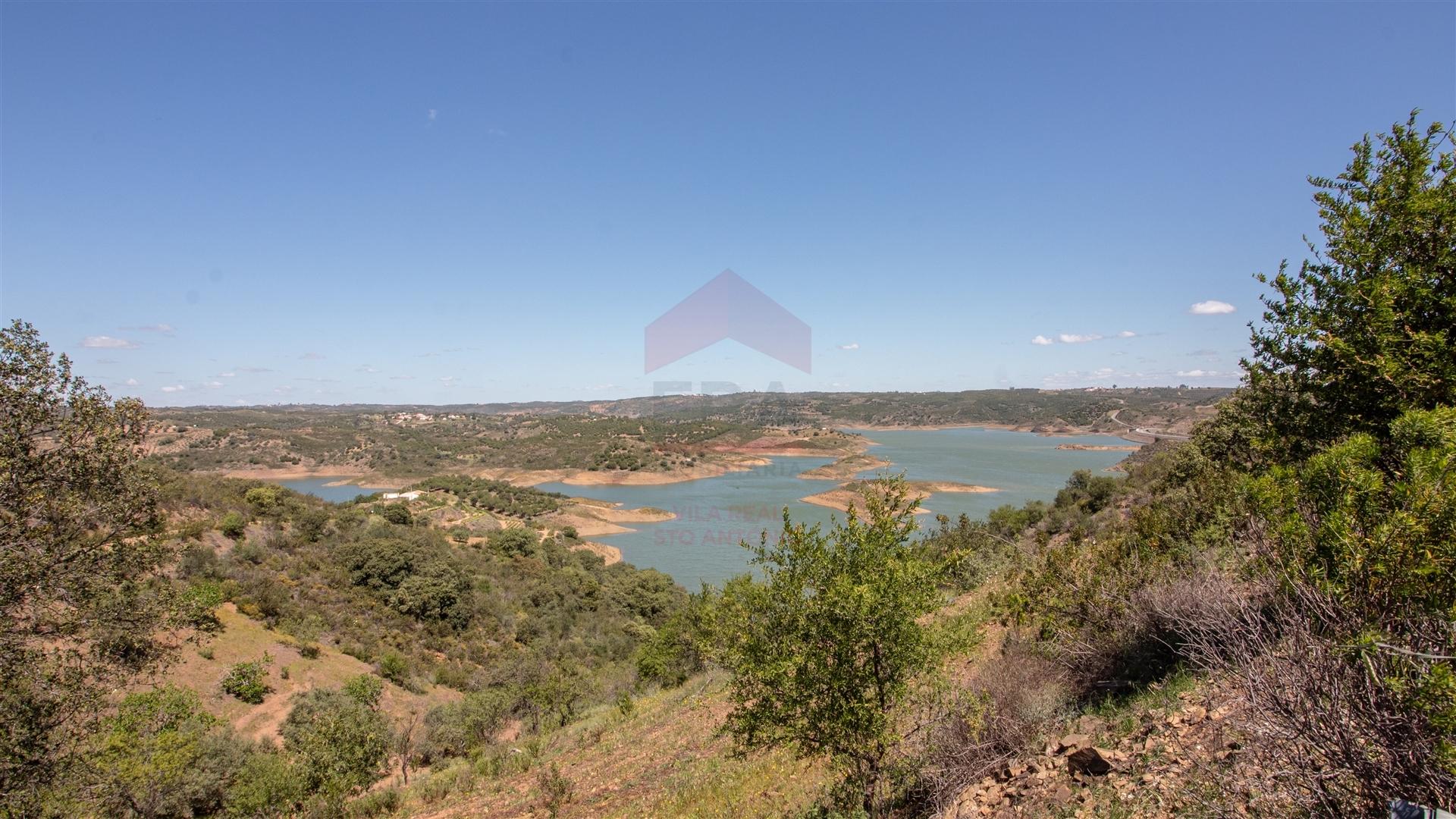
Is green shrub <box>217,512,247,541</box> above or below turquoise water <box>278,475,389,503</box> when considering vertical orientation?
above

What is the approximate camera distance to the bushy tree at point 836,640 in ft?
17.1

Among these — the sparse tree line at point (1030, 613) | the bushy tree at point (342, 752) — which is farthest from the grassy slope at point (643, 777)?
the bushy tree at point (342, 752)

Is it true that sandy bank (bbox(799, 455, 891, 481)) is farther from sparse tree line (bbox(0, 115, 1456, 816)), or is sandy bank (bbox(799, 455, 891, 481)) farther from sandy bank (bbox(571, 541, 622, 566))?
sparse tree line (bbox(0, 115, 1456, 816))

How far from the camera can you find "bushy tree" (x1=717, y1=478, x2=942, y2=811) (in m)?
5.23

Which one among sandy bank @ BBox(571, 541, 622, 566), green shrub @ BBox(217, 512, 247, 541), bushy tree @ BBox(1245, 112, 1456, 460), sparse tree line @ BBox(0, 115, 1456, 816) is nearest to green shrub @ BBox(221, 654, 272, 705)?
sparse tree line @ BBox(0, 115, 1456, 816)

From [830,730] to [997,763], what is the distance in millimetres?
1745

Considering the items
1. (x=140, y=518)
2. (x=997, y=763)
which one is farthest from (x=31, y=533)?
(x=997, y=763)

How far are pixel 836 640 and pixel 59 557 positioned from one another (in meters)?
8.43

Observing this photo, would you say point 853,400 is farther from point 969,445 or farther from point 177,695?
point 177,695

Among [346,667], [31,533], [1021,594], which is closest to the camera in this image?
[31,533]

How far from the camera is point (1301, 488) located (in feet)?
11.7

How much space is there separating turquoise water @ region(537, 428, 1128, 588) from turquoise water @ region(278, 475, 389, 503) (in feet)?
69.9

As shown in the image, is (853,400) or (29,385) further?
(853,400)

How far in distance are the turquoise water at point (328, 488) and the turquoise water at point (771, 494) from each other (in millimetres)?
21314
